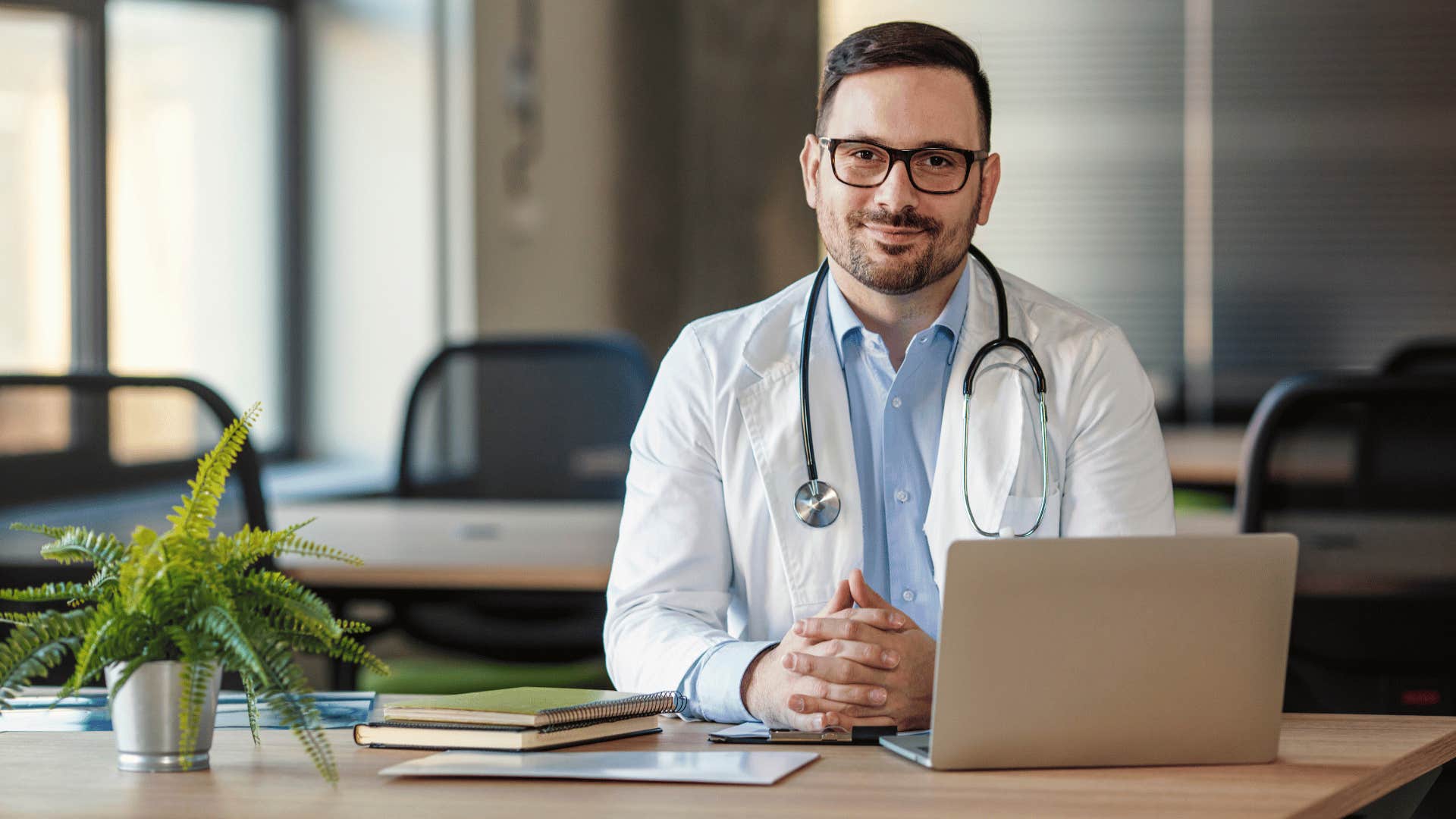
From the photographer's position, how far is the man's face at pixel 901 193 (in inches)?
70.3

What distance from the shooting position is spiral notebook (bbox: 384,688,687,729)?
135 centimetres

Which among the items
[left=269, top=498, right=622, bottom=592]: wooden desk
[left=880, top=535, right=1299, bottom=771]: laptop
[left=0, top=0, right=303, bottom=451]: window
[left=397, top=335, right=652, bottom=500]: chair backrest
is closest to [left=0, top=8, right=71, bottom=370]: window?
[left=0, top=0, right=303, bottom=451]: window

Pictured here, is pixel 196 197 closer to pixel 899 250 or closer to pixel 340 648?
pixel 899 250

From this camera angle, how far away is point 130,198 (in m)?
3.54

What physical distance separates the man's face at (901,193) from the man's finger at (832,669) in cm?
50

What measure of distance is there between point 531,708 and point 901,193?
27.7 inches

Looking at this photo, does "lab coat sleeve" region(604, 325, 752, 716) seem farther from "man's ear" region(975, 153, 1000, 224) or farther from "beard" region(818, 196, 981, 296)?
"man's ear" region(975, 153, 1000, 224)

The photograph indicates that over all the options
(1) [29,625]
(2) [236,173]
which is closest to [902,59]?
(1) [29,625]

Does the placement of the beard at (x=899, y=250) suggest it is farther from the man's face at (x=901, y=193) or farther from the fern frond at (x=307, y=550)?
the fern frond at (x=307, y=550)

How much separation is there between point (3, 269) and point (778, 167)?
251cm

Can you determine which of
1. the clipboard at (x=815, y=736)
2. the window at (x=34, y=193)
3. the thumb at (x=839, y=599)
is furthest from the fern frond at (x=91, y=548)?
the window at (x=34, y=193)

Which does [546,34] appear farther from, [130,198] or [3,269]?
[3,269]

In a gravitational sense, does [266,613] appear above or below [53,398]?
below

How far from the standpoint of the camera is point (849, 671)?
147 cm
